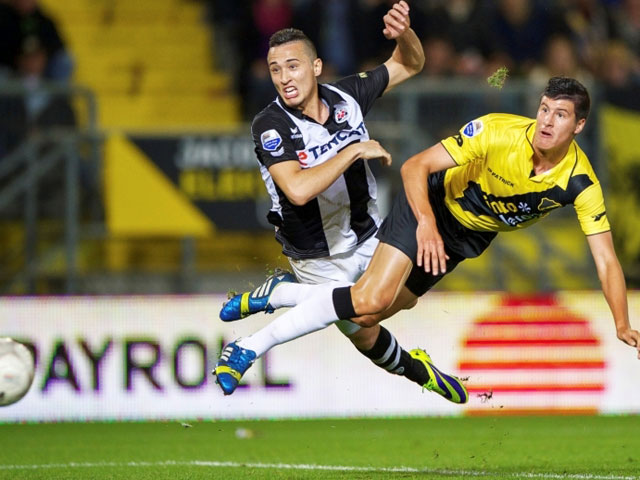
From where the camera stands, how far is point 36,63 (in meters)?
12.8

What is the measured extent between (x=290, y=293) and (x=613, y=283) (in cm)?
212

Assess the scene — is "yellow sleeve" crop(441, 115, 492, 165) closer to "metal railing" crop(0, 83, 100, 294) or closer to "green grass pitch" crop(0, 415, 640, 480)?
"green grass pitch" crop(0, 415, 640, 480)

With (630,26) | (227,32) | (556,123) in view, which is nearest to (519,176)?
(556,123)

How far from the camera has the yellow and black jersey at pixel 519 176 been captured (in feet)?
22.9

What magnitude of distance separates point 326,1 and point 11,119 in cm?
402

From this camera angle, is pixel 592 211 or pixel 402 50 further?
pixel 402 50

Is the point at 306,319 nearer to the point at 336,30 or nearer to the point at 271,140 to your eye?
the point at 271,140

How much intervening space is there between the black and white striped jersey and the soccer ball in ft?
5.82

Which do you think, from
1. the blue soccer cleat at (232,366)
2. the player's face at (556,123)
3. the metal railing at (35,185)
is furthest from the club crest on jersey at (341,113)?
the metal railing at (35,185)

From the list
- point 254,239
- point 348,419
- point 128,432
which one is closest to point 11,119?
point 254,239

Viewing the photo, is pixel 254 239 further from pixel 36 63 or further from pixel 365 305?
pixel 365 305

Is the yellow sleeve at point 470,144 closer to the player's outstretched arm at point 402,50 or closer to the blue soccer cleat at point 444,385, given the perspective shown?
the player's outstretched arm at point 402,50

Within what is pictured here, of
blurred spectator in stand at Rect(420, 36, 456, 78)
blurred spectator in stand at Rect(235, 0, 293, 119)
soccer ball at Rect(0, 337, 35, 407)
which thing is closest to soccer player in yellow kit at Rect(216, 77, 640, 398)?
soccer ball at Rect(0, 337, 35, 407)

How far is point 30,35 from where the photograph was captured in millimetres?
12898
